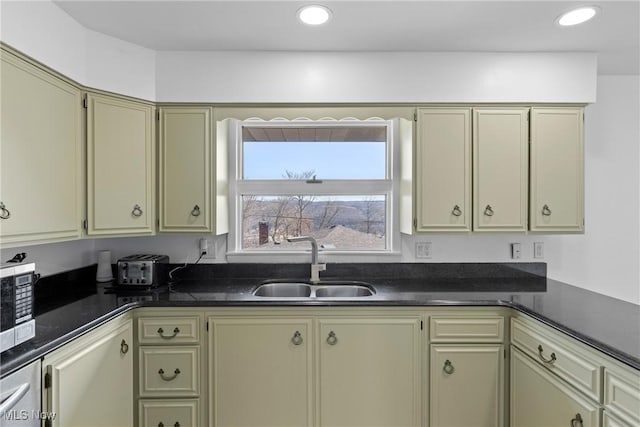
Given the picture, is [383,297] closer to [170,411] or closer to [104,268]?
[170,411]

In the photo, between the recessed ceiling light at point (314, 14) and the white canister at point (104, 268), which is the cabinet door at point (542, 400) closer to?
the recessed ceiling light at point (314, 14)

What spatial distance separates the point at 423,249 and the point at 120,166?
6.66 feet

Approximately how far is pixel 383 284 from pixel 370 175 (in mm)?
797

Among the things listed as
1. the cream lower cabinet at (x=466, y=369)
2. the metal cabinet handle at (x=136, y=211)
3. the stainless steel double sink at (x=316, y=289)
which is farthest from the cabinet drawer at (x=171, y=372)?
the cream lower cabinet at (x=466, y=369)

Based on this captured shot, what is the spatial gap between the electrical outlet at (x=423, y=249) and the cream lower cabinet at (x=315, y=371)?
655 millimetres

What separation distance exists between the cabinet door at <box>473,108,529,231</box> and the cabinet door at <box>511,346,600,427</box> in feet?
2.78

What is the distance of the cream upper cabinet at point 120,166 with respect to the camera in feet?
6.05

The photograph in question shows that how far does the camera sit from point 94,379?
148 cm

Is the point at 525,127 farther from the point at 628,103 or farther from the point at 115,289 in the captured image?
the point at 115,289

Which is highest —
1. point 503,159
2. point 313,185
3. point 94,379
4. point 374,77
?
point 374,77

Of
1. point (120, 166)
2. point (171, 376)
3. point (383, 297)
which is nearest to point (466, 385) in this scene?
point (383, 297)

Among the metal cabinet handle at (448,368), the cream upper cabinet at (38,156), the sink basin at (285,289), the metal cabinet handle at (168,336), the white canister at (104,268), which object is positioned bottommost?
the metal cabinet handle at (448,368)

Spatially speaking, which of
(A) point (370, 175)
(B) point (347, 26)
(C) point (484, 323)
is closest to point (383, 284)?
(C) point (484, 323)

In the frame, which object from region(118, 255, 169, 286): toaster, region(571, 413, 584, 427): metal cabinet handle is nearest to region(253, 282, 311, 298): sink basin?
region(118, 255, 169, 286): toaster
